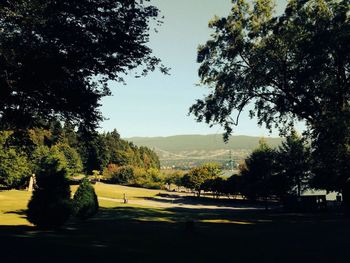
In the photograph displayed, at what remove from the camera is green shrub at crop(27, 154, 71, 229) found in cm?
2114

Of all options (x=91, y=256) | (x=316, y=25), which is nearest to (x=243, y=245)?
(x=91, y=256)

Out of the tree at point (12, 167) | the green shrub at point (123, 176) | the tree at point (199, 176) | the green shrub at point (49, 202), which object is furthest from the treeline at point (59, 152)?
the tree at point (199, 176)

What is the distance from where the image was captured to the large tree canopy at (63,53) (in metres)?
12.3

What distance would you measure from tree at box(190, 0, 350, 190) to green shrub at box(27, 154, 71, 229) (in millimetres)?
14581

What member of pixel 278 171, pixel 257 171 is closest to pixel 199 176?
pixel 257 171

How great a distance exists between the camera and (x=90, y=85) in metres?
16.9

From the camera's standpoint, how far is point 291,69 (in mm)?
29938

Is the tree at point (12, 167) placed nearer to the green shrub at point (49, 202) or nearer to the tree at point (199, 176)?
the tree at point (199, 176)

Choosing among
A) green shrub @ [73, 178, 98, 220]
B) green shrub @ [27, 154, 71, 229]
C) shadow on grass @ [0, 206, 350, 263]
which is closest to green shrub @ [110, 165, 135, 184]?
green shrub @ [73, 178, 98, 220]

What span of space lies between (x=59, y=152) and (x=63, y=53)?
84.1 meters

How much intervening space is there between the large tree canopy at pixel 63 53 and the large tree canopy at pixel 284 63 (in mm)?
14222

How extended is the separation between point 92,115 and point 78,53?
3276mm

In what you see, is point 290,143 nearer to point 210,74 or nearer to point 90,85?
point 210,74

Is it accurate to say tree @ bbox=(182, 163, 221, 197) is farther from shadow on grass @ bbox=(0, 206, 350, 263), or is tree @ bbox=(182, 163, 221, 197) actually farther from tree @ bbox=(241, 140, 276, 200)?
shadow on grass @ bbox=(0, 206, 350, 263)
